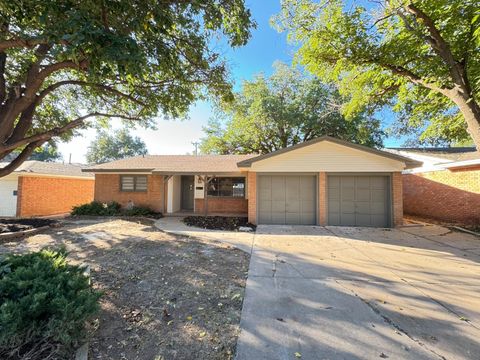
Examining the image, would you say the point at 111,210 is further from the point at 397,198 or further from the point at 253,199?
the point at 397,198

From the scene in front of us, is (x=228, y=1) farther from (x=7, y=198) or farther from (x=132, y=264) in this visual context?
(x=7, y=198)

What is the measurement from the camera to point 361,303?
3.51 meters

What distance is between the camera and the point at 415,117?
1082 cm

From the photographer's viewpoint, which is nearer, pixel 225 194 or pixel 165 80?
pixel 165 80

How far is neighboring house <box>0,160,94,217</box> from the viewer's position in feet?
44.0

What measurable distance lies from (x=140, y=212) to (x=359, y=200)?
10.8 metres

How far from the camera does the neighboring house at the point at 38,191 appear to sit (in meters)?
13.4

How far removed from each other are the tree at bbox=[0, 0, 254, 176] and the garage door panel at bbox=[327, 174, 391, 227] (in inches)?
254

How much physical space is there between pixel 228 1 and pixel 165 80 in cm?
309

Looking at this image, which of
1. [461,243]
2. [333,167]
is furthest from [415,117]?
[461,243]

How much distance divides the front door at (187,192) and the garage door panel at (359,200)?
8.47 m

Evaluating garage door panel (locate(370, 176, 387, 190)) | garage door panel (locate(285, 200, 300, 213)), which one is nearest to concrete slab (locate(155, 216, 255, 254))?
garage door panel (locate(285, 200, 300, 213))

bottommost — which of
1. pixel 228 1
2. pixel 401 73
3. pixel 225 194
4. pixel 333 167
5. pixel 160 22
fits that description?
pixel 225 194

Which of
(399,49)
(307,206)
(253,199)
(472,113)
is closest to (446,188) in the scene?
(472,113)
